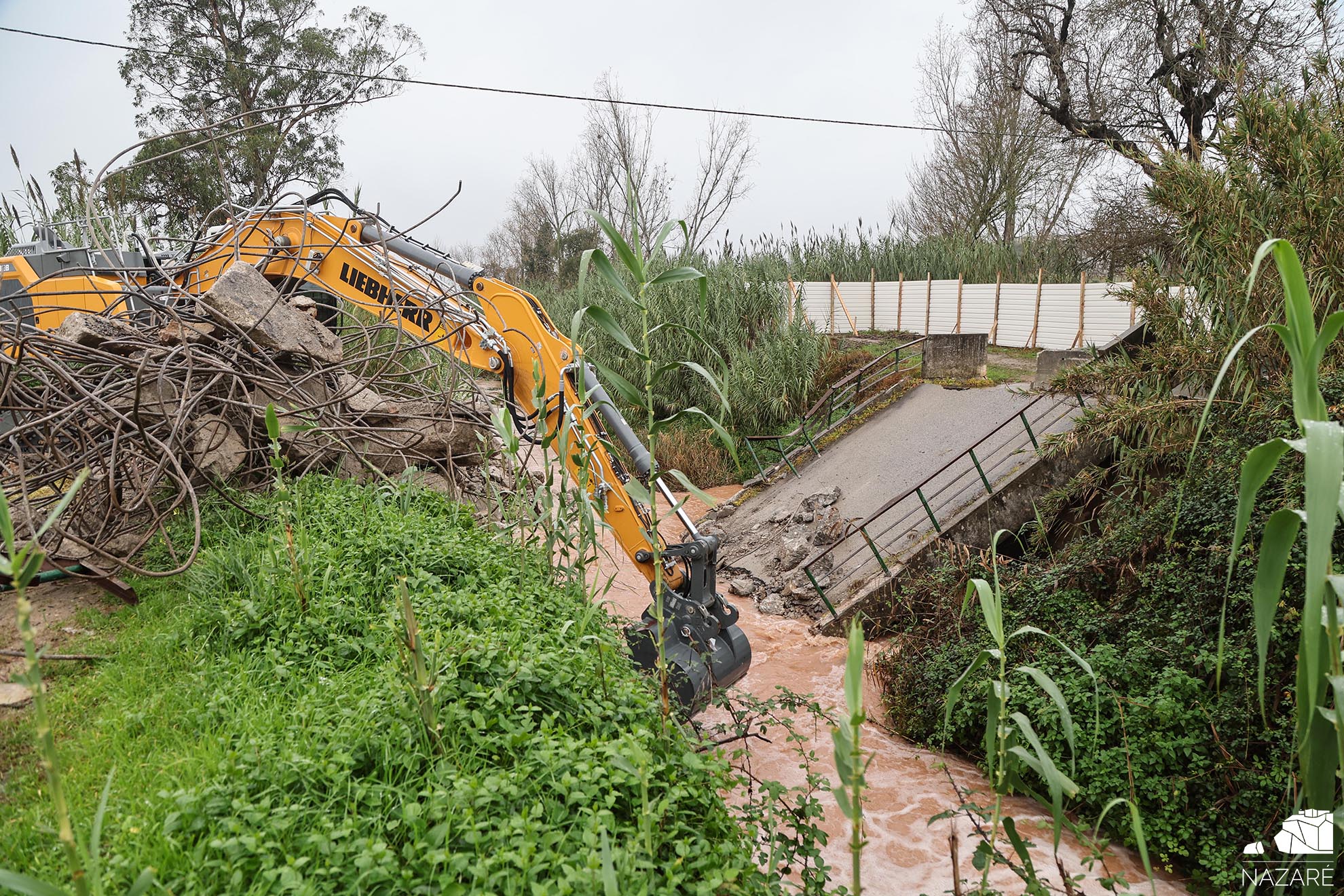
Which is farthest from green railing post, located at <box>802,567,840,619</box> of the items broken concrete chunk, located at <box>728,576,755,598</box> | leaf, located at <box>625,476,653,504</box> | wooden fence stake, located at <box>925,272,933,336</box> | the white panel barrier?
wooden fence stake, located at <box>925,272,933,336</box>

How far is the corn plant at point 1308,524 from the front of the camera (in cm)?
118

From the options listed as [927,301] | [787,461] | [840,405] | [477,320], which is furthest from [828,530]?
[927,301]

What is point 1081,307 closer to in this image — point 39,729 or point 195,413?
point 195,413

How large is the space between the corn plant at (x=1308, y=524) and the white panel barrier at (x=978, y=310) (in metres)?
13.5

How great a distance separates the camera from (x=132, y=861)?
2.10 m

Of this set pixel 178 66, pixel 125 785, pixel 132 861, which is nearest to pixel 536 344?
pixel 125 785

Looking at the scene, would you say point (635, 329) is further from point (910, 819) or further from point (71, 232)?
point (910, 819)

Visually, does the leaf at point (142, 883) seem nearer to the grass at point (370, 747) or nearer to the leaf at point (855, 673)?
the grass at point (370, 747)

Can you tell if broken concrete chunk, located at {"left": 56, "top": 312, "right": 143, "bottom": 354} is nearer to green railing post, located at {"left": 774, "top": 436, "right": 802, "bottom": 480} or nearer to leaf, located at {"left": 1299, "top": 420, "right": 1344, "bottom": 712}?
leaf, located at {"left": 1299, "top": 420, "right": 1344, "bottom": 712}

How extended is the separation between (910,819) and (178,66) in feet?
91.0

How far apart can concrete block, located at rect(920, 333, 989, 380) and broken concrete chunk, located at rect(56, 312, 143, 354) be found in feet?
32.5

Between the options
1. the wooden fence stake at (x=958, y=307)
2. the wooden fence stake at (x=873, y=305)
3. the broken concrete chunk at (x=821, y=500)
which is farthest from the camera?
the wooden fence stake at (x=873, y=305)

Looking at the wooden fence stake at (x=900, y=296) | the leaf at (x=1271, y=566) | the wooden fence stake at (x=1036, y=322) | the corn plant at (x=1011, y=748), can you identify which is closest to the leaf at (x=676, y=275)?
the corn plant at (x=1011, y=748)

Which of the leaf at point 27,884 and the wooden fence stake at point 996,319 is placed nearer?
the leaf at point 27,884
